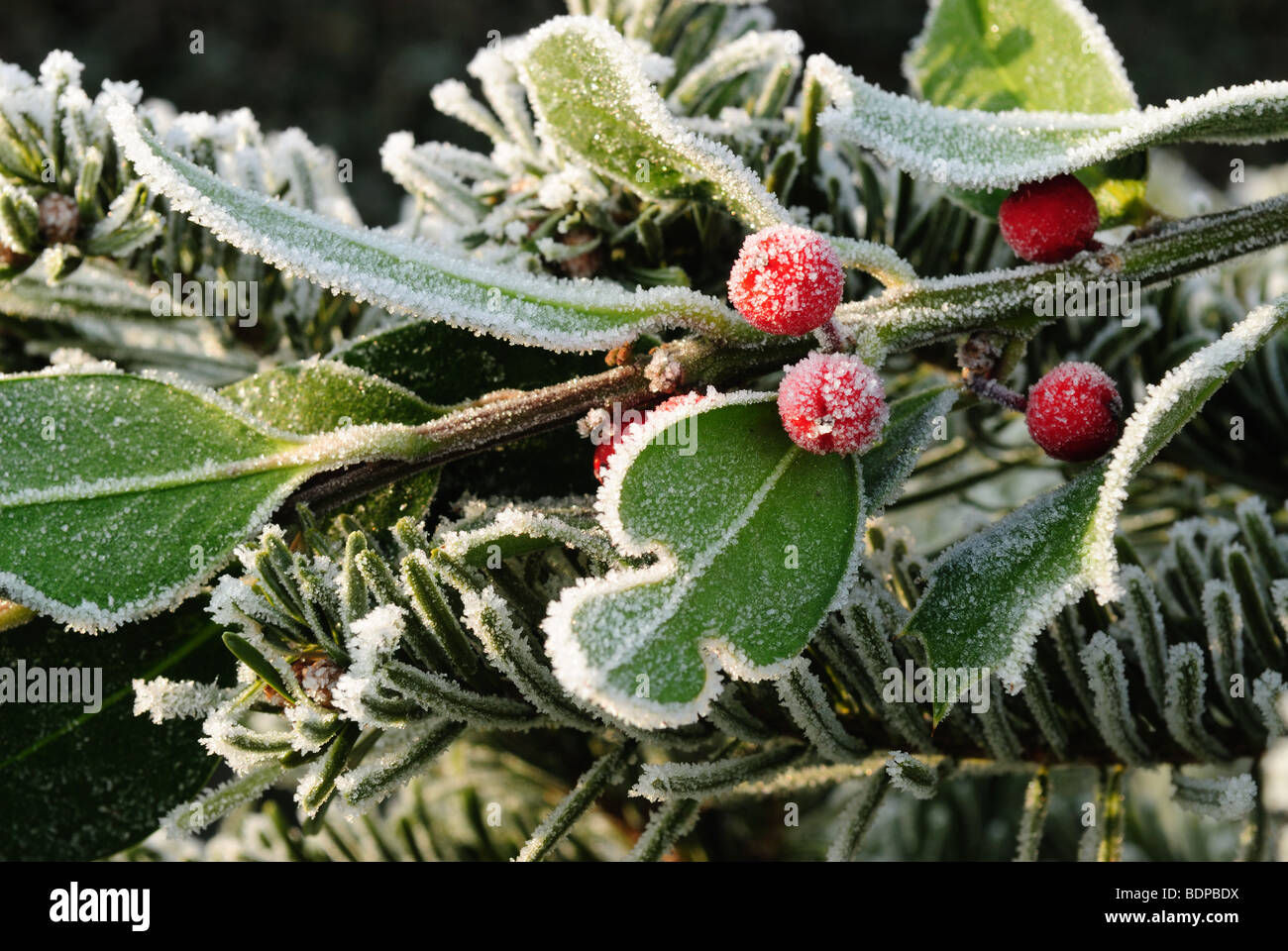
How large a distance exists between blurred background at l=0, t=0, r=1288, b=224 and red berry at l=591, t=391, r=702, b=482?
2099mm

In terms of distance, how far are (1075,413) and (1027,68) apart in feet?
0.64

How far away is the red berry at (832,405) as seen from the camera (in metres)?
0.35

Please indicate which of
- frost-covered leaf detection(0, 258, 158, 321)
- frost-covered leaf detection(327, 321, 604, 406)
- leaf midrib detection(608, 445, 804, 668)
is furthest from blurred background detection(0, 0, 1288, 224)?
leaf midrib detection(608, 445, 804, 668)

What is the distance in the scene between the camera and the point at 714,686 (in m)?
0.33

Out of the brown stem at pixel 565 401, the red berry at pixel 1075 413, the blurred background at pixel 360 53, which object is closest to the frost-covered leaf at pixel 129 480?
the brown stem at pixel 565 401

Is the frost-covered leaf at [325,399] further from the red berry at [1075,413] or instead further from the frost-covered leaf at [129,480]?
the red berry at [1075,413]

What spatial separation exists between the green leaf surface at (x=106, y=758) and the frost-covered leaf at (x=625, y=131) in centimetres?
23

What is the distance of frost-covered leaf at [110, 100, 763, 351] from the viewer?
35 centimetres

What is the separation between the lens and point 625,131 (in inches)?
16.2

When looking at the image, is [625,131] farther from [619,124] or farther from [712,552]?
[712,552]

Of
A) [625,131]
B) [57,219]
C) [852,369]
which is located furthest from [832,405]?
[57,219]

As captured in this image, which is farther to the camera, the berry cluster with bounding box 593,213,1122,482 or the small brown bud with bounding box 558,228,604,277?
the small brown bud with bounding box 558,228,604,277

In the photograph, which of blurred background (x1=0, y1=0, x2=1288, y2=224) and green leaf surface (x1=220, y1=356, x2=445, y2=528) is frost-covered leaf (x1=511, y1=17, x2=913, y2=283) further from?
blurred background (x1=0, y1=0, x2=1288, y2=224)
